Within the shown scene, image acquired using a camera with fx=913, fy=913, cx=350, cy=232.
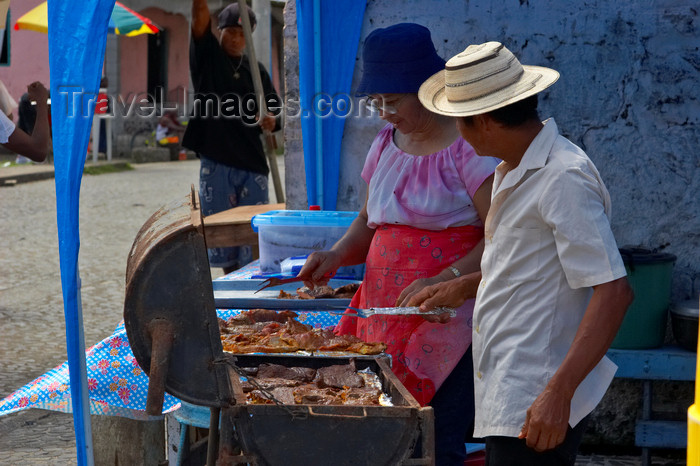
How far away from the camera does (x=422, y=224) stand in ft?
10.2

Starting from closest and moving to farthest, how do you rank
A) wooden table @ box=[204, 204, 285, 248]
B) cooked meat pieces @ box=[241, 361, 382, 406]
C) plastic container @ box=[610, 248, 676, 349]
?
cooked meat pieces @ box=[241, 361, 382, 406], plastic container @ box=[610, 248, 676, 349], wooden table @ box=[204, 204, 285, 248]

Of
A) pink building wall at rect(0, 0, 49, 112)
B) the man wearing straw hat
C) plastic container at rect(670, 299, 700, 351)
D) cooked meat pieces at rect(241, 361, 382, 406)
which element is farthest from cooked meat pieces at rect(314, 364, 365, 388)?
pink building wall at rect(0, 0, 49, 112)

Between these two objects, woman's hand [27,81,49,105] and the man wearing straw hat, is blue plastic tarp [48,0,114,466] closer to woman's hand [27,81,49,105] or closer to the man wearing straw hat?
the man wearing straw hat

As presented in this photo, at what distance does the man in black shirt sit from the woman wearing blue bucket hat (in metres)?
3.60

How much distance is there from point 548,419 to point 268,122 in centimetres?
543

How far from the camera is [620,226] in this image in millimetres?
4793

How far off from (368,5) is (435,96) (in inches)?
93.3

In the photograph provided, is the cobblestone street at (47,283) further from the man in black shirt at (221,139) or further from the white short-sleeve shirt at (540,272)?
the white short-sleeve shirt at (540,272)

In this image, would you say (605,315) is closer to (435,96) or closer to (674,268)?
(435,96)

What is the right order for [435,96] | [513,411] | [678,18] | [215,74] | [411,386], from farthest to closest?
[215,74] < [678,18] < [411,386] < [435,96] < [513,411]

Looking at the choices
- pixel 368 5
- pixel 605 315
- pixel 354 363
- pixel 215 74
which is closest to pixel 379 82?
pixel 354 363

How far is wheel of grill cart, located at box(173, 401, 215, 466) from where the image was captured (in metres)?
3.26

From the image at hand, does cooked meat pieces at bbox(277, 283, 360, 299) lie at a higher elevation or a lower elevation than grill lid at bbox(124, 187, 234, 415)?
lower

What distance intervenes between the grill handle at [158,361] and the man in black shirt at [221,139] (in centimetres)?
429
